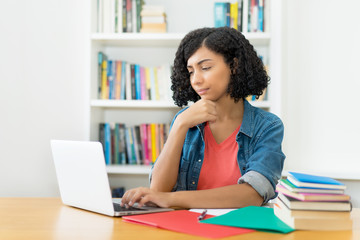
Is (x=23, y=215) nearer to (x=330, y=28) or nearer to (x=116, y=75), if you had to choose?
(x=116, y=75)

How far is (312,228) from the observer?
964 millimetres

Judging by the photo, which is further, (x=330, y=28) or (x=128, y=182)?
(x=128, y=182)

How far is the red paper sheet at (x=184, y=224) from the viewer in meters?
0.91

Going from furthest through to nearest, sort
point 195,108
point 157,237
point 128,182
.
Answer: point 128,182, point 195,108, point 157,237

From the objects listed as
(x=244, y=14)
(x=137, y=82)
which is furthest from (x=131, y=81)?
(x=244, y=14)

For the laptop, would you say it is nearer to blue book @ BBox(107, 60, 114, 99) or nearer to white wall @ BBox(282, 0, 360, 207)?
blue book @ BBox(107, 60, 114, 99)

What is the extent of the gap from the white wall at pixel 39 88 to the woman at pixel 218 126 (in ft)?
4.30

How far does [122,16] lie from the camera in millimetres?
2695

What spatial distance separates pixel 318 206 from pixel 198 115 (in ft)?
2.15

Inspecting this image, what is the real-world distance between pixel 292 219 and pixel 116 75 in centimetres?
198

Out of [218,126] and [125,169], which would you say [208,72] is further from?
[125,169]

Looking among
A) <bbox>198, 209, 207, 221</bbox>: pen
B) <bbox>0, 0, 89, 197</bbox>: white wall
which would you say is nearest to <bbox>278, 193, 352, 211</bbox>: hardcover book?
<bbox>198, 209, 207, 221</bbox>: pen

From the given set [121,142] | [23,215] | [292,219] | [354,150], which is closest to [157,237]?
[292,219]

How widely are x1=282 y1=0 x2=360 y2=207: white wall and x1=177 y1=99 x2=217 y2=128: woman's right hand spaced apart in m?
1.26
